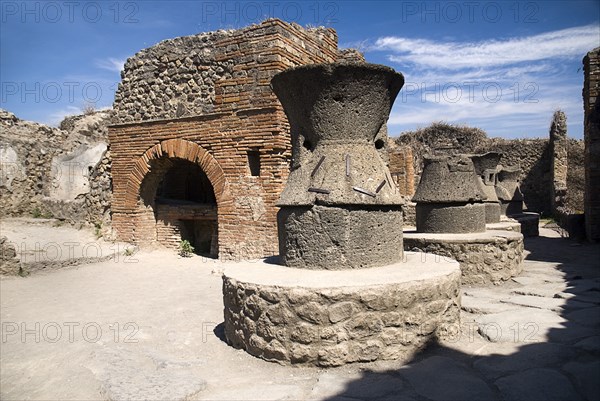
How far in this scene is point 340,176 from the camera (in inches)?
163

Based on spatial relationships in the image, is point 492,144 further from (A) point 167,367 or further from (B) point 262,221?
(A) point 167,367

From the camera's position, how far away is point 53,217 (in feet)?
34.9

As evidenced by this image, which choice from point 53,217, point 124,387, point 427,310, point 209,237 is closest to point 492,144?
point 209,237

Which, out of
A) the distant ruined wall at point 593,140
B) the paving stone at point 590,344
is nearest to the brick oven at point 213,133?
the distant ruined wall at point 593,140

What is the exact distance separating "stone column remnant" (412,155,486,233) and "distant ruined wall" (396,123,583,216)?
433 inches

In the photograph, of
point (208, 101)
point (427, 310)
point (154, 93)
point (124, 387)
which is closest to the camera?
point (124, 387)

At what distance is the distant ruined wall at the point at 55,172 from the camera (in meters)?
10.3

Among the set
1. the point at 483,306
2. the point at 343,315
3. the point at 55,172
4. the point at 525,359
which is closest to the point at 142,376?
the point at 343,315

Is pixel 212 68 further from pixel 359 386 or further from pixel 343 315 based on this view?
pixel 359 386

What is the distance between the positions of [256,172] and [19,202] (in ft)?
20.6

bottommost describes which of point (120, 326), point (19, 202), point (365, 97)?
point (120, 326)

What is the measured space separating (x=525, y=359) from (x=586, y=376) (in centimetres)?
42

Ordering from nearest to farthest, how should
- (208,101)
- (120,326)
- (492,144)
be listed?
1. (120,326)
2. (208,101)
3. (492,144)

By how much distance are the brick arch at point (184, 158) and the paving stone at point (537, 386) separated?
6.43 m
